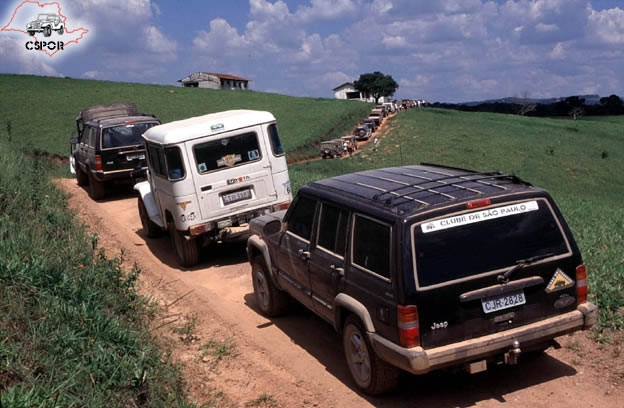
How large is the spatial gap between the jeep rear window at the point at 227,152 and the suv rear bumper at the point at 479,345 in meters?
5.75

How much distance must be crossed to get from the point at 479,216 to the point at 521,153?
137ft

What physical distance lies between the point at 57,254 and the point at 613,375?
612 cm

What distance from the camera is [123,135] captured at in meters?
17.0

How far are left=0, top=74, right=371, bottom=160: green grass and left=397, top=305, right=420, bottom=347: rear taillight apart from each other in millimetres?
31748

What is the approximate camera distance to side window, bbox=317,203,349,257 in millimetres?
6023

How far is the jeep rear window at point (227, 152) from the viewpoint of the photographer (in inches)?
408

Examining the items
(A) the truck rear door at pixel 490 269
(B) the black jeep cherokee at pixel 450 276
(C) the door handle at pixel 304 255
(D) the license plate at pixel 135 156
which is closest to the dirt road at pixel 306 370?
(B) the black jeep cherokee at pixel 450 276

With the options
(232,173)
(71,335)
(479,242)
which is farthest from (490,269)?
(232,173)

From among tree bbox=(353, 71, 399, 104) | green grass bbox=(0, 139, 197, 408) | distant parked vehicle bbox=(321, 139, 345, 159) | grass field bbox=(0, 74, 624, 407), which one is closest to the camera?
green grass bbox=(0, 139, 197, 408)

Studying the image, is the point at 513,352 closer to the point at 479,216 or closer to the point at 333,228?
the point at 479,216

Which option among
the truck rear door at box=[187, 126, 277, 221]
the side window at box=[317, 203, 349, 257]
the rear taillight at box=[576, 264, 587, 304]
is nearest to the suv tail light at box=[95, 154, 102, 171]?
the truck rear door at box=[187, 126, 277, 221]

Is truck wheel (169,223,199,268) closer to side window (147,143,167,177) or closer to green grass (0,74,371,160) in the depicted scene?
side window (147,143,167,177)

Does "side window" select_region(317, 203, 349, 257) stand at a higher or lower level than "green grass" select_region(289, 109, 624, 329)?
higher

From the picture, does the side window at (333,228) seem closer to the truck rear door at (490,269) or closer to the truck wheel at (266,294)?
the truck rear door at (490,269)
